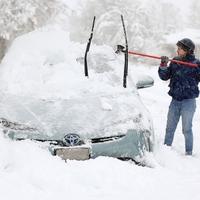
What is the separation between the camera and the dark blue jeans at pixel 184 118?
22.1 feet

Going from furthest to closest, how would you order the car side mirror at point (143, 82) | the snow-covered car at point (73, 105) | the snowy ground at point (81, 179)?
1. the car side mirror at point (143, 82)
2. the snow-covered car at point (73, 105)
3. the snowy ground at point (81, 179)

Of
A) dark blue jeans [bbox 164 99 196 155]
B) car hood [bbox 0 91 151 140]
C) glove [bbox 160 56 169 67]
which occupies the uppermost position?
glove [bbox 160 56 169 67]

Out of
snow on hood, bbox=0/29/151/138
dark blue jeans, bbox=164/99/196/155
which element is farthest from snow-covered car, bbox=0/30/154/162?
dark blue jeans, bbox=164/99/196/155

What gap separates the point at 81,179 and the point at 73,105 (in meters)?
1.25

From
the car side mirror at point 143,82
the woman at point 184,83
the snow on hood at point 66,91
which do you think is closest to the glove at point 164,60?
the woman at point 184,83

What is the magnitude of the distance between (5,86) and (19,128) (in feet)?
3.60

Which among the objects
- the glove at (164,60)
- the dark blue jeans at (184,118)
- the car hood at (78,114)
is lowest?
the dark blue jeans at (184,118)

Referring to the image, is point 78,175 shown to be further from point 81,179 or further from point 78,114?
point 78,114

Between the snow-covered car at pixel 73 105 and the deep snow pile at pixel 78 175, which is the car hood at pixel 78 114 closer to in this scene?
the snow-covered car at pixel 73 105

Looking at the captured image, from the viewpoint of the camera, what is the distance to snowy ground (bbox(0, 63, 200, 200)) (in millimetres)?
4152

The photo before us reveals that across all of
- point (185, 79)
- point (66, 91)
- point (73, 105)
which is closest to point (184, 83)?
point (185, 79)

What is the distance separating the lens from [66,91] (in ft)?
19.1

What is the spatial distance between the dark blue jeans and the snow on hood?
830 millimetres

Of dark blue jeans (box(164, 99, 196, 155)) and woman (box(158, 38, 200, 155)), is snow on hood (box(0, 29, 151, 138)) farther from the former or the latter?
dark blue jeans (box(164, 99, 196, 155))
